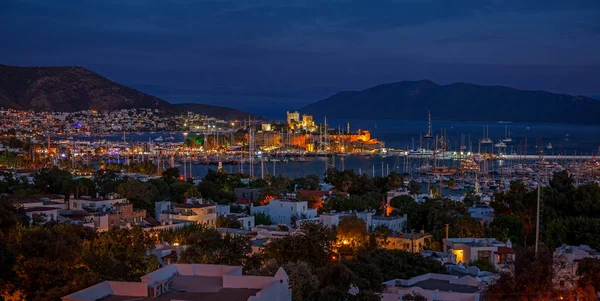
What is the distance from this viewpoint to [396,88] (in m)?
197

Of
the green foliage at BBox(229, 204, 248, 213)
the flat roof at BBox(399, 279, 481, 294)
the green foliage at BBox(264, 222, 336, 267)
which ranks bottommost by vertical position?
the green foliage at BBox(229, 204, 248, 213)

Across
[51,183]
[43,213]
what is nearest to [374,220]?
[43,213]

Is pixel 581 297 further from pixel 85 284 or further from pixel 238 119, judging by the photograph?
pixel 238 119

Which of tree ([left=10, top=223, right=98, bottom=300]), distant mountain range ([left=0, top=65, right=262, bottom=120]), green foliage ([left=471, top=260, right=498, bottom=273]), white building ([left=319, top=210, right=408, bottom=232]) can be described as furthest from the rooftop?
distant mountain range ([left=0, top=65, right=262, bottom=120])

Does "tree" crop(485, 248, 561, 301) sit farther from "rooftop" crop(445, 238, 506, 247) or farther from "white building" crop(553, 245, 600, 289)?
"rooftop" crop(445, 238, 506, 247)

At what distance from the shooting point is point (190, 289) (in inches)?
287

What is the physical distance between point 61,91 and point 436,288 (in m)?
100

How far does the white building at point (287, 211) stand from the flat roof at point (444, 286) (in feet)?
35.8

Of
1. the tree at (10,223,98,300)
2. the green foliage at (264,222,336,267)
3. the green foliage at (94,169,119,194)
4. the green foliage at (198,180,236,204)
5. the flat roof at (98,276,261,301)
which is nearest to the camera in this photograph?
the flat roof at (98,276,261,301)

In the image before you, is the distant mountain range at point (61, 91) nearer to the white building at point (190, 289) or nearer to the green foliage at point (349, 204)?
the green foliage at point (349, 204)

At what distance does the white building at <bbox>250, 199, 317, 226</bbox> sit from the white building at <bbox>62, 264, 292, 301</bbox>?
15064 millimetres

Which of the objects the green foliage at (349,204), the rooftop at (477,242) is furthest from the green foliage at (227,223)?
the rooftop at (477,242)

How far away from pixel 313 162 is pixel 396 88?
13145 cm

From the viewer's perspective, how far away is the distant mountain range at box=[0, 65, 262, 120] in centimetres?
9256
